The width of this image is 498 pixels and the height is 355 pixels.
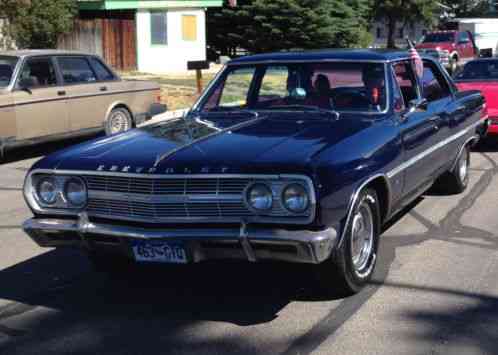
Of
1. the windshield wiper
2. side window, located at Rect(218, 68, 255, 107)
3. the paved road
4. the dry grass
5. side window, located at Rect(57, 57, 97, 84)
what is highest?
side window, located at Rect(218, 68, 255, 107)

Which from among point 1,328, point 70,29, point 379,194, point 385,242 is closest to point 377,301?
point 379,194

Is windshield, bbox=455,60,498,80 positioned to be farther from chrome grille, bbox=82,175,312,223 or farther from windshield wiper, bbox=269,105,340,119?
chrome grille, bbox=82,175,312,223

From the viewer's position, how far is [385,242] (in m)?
6.62

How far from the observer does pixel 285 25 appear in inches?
1288

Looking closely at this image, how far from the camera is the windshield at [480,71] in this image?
13156 millimetres

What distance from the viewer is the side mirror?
625 cm

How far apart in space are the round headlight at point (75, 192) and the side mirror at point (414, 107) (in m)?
2.62

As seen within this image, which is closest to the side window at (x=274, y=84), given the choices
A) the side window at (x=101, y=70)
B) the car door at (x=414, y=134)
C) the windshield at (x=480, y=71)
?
the car door at (x=414, y=134)

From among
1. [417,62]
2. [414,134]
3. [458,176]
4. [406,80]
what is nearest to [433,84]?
[417,62]

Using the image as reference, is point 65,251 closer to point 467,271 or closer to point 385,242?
point 385,242

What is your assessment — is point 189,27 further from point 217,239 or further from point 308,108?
point 217,239

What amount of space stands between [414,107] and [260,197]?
2345 millimetres

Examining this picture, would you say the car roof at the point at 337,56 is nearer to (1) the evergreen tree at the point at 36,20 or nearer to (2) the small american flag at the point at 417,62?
(2) the small american flag at the point at 417,62

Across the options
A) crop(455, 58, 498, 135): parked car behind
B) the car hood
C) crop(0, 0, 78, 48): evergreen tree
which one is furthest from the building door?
the car hood
